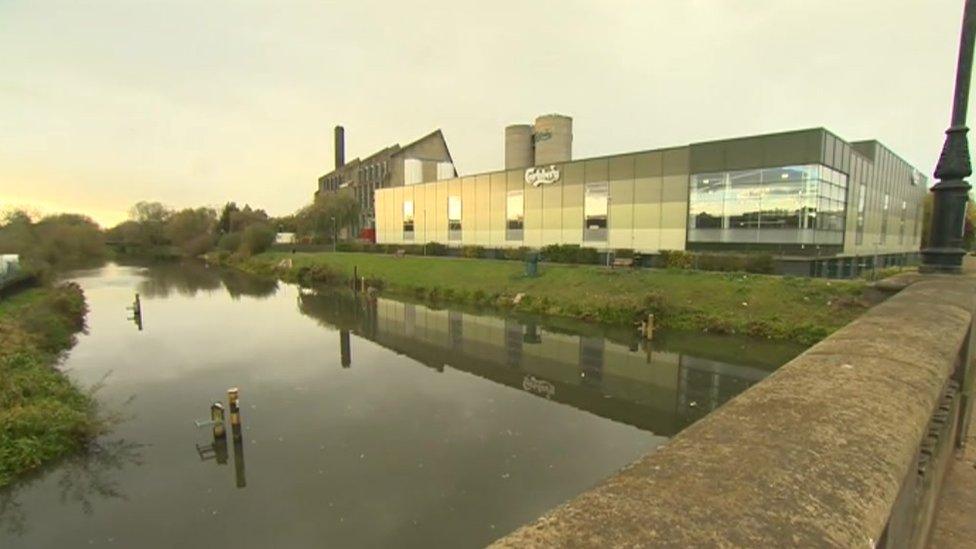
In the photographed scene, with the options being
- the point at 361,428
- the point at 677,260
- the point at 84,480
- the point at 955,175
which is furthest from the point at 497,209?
the point at 955,175

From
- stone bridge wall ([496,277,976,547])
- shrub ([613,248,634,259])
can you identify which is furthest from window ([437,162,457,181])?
stone bridge wall ([496,277,976,547])

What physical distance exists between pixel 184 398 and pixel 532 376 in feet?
30.5

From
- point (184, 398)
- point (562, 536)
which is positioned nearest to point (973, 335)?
point (562, 536)

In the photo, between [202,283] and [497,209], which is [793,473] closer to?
[497,209]

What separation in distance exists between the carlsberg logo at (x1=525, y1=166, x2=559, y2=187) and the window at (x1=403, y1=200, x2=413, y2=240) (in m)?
14.9

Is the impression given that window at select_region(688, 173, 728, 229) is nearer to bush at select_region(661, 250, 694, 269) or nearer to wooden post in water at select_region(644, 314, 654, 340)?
bush at select_region(661, 250, 694, 269)

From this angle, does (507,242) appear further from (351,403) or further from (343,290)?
(351,403)

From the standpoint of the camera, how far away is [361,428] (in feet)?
34.0

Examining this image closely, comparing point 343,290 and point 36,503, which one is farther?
point 343,290

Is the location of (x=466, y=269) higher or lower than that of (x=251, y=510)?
higher

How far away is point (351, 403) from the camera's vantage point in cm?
1196

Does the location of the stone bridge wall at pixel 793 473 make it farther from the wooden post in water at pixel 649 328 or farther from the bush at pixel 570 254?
the bush at pixel 570 254

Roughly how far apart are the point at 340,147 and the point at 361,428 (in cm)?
8324

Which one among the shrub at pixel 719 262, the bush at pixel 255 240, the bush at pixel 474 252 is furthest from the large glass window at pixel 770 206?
the bush at pixel 255 240
